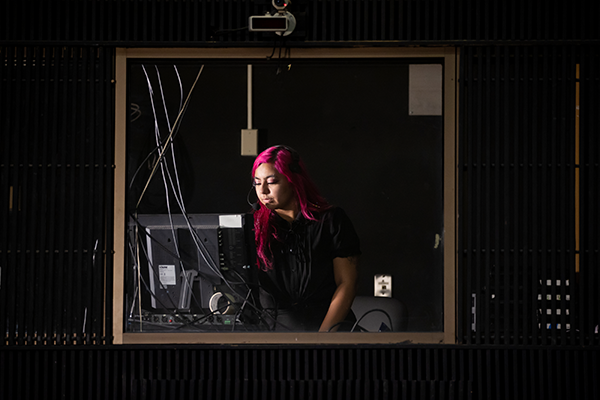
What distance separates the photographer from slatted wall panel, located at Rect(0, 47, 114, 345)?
307cm

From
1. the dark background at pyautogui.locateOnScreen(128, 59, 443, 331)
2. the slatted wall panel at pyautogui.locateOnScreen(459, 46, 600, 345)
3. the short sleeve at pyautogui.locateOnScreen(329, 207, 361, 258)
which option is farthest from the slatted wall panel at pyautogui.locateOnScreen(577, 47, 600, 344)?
the short sleeve at pyautogui.locateOnScreen(329, 207, 361, 258)

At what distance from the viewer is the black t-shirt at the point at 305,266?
10.0 ft

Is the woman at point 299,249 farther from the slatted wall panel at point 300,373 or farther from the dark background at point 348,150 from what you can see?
the slatted wall panel at point 300,373

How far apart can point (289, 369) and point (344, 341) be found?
0.38 m

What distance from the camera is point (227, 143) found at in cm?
307

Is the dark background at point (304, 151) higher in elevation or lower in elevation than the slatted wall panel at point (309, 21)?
lower

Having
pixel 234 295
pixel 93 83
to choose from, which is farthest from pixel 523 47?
pixel 93 83

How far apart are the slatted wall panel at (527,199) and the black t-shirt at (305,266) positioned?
77 cm

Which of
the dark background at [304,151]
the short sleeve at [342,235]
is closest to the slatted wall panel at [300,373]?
the dark background at [304,151]

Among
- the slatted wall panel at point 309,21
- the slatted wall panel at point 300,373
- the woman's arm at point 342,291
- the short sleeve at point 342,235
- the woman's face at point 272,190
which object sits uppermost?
the slatted wall panel at point 309,21

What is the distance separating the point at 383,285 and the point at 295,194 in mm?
781

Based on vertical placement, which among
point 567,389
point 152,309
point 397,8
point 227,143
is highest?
point 397,8

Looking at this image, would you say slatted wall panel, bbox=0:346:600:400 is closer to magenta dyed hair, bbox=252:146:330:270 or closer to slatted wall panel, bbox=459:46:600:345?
slatted wall panel, bbox=459:46:600:345

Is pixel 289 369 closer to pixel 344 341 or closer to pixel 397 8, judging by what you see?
pixel 344 341
